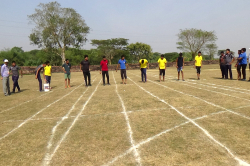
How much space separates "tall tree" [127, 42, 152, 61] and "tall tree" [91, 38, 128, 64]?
11.1 feet

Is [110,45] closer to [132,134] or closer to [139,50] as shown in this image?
[139,50]

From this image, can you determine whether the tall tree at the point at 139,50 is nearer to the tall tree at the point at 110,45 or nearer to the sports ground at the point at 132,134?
the tall tree at the point at 110,45

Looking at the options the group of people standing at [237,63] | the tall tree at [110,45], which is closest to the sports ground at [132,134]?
the group of people standing at [237,63]

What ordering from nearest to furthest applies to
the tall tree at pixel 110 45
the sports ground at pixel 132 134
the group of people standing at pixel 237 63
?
the sports ground at pixel 132 134
the group of people standing at pixel 237 63
the tall tree at pixel 110 45

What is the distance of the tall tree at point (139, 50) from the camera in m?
65.6

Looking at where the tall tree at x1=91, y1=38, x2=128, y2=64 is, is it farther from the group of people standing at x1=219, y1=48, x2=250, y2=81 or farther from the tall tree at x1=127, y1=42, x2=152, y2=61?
the group of people standing at x1=219, y1=48, x2=250, y2=81

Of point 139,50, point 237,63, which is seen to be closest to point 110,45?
point 139,50

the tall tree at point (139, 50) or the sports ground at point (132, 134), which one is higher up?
the tall tree at point (139, 50)

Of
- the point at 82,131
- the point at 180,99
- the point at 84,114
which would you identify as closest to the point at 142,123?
the point at 82,131

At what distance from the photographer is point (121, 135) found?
3.83 metres

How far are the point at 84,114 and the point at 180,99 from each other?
330 centimetres

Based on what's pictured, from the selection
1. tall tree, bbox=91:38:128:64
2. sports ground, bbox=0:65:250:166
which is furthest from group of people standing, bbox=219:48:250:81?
tall tree, bbox=91:38:128:64

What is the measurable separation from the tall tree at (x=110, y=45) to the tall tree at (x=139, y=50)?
3.37m

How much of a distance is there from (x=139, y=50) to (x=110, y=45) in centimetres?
1122
